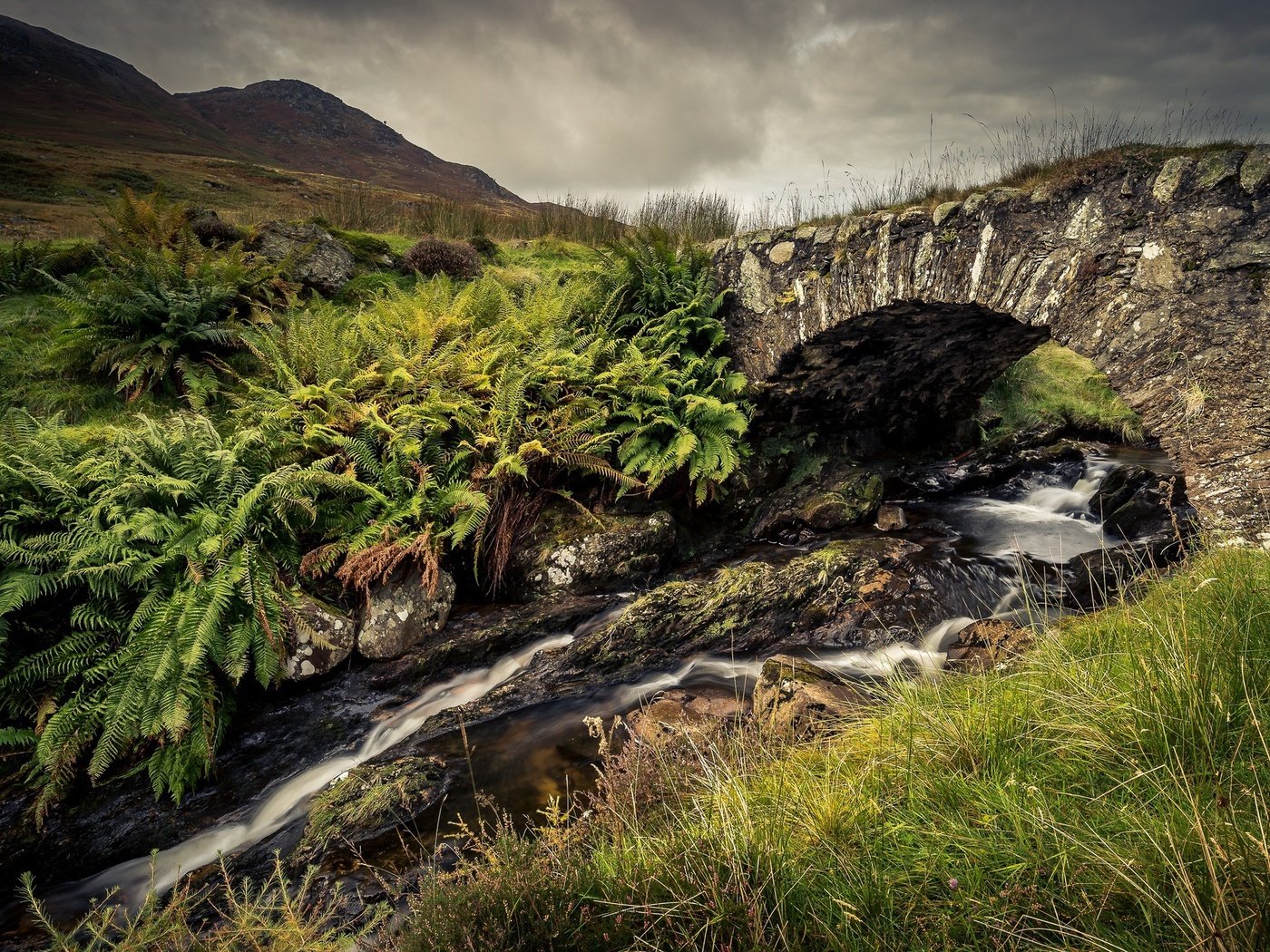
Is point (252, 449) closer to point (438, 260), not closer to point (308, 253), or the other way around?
point (308, 253)

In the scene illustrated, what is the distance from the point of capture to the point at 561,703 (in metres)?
4.41

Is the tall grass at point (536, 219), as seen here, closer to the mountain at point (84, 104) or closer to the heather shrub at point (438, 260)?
the heather shrub at point (438, 260)

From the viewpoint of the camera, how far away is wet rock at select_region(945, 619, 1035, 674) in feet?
10.9

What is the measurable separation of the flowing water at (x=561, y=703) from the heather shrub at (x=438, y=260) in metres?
6.72

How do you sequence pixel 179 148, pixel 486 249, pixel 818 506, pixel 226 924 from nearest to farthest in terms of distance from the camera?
pixel 226 924 → pixel 818 506 → pixel 486 249 → pixel 179 148

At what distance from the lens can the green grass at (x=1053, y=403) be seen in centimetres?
1039

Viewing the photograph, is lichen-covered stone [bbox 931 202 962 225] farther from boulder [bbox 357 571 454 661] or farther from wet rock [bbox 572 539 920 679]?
boulder [bbox 357 571 454 661]

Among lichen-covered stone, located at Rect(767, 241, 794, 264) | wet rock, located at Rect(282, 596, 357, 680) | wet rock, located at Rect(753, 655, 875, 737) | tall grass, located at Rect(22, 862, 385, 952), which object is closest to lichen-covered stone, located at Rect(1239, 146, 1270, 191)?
lichen-covered stone, located at Rect(767, 241, 794, 264)

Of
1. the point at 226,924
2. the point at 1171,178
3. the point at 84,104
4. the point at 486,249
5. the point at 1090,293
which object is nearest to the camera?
the point at 226,924

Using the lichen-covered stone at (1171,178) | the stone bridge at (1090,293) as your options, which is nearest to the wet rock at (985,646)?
the stone bridge at (1090,293)

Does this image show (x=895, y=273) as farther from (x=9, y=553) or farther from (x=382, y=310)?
(x=9, y=553)

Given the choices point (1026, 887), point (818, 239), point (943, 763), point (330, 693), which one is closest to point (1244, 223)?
point (818, 239)

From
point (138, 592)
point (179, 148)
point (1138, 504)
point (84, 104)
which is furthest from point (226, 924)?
point (84, 104)

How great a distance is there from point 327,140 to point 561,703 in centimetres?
10161
